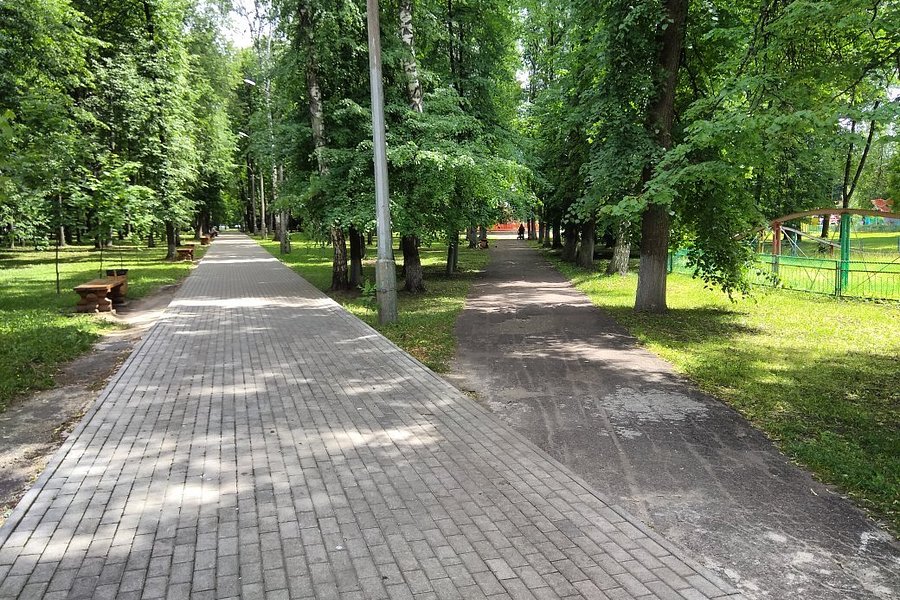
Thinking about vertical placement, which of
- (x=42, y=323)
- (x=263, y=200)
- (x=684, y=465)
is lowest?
(x=684, y=465)

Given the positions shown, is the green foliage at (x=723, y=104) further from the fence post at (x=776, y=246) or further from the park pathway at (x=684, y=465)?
the fence post at (x=776, y=246)

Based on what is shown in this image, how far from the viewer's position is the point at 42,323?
421 inches

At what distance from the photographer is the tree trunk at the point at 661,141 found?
1119cm

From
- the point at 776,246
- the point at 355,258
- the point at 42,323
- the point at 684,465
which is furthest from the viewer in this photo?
the point at 776,246

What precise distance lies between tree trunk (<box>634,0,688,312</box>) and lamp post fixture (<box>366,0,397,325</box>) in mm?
4832

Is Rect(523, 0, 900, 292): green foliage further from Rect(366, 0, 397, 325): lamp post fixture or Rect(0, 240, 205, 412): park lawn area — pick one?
Rect(0, 240, 205, 412): park lawn area

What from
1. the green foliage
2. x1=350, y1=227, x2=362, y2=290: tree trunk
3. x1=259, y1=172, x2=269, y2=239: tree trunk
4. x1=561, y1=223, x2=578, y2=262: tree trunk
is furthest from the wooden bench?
x1=259, y1=172, x2=269, y2=239: tree trunk

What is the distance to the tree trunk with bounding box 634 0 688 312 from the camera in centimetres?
1119

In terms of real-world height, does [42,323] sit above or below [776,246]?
below

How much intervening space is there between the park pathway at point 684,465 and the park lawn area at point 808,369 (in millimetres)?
280

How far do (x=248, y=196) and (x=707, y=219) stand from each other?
6524 centimetres

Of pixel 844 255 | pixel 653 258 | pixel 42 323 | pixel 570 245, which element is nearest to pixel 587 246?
pixel 570 245

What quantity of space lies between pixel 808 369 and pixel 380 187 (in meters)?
7.19

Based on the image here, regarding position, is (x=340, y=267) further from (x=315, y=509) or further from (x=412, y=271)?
(x=315, y=509)
